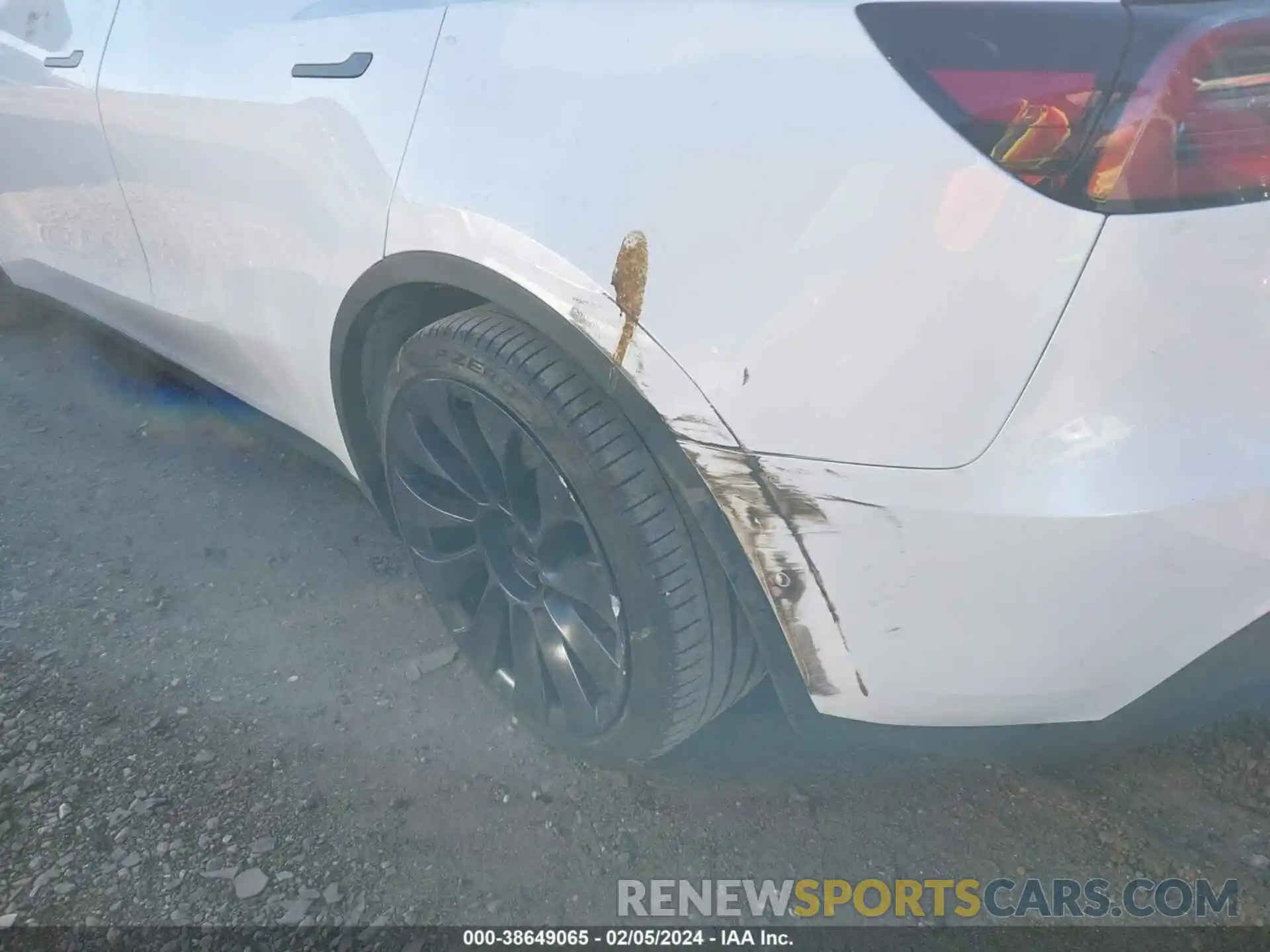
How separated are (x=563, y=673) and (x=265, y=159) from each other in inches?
47.6

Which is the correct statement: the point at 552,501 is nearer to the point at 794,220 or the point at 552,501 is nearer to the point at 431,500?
the point at 431,500

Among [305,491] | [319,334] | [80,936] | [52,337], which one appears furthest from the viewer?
[52,337]

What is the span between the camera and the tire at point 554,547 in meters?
1.58

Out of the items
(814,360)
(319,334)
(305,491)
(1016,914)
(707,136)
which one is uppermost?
(707,136)

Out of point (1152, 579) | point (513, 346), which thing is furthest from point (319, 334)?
point (1152, 579)

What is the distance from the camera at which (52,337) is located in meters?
4.14

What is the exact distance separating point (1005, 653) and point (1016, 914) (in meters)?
0.67

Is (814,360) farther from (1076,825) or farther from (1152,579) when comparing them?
(1076,825)

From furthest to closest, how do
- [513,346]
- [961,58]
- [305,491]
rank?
[305,491] → [513,346] → [961,58]

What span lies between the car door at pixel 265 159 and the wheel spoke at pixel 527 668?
0.64 meters

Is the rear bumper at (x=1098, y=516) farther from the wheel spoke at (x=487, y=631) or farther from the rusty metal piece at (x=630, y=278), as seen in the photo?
the wheel spoke at (x=487, y=631)

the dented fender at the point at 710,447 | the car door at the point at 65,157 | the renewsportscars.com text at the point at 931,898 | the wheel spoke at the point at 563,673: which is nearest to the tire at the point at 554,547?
the wheel spoke at the point at 563,673

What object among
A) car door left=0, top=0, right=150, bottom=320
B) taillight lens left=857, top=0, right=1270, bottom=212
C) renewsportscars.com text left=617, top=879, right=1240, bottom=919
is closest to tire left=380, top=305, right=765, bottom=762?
renewsportscars.com text left=617, top=879, right=1240, bottom=919

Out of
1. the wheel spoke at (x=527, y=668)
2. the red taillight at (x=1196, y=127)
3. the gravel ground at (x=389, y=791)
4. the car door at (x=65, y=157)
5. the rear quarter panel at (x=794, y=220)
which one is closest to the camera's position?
the red taillight at (x=1196, y=127)
